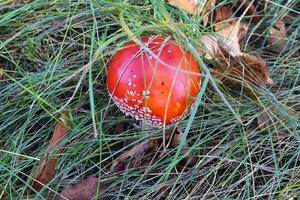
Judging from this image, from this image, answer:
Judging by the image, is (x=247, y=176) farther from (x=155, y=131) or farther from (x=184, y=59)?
(x=184, y=59)

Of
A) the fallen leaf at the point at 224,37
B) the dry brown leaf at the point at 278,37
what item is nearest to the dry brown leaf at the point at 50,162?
the fallen leaf at the point at 224,37

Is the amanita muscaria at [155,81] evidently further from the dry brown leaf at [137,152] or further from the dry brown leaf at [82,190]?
the dry brown leaf at [82,190]

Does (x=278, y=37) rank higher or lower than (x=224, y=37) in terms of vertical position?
lower

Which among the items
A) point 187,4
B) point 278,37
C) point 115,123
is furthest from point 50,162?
point 278,37

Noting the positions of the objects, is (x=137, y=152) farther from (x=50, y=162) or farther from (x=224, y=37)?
(x=224, y=37)

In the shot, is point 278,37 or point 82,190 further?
point 278,37

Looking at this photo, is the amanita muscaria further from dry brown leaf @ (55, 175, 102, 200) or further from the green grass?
dry brown leaf @ (55, 175, 102, 200)
